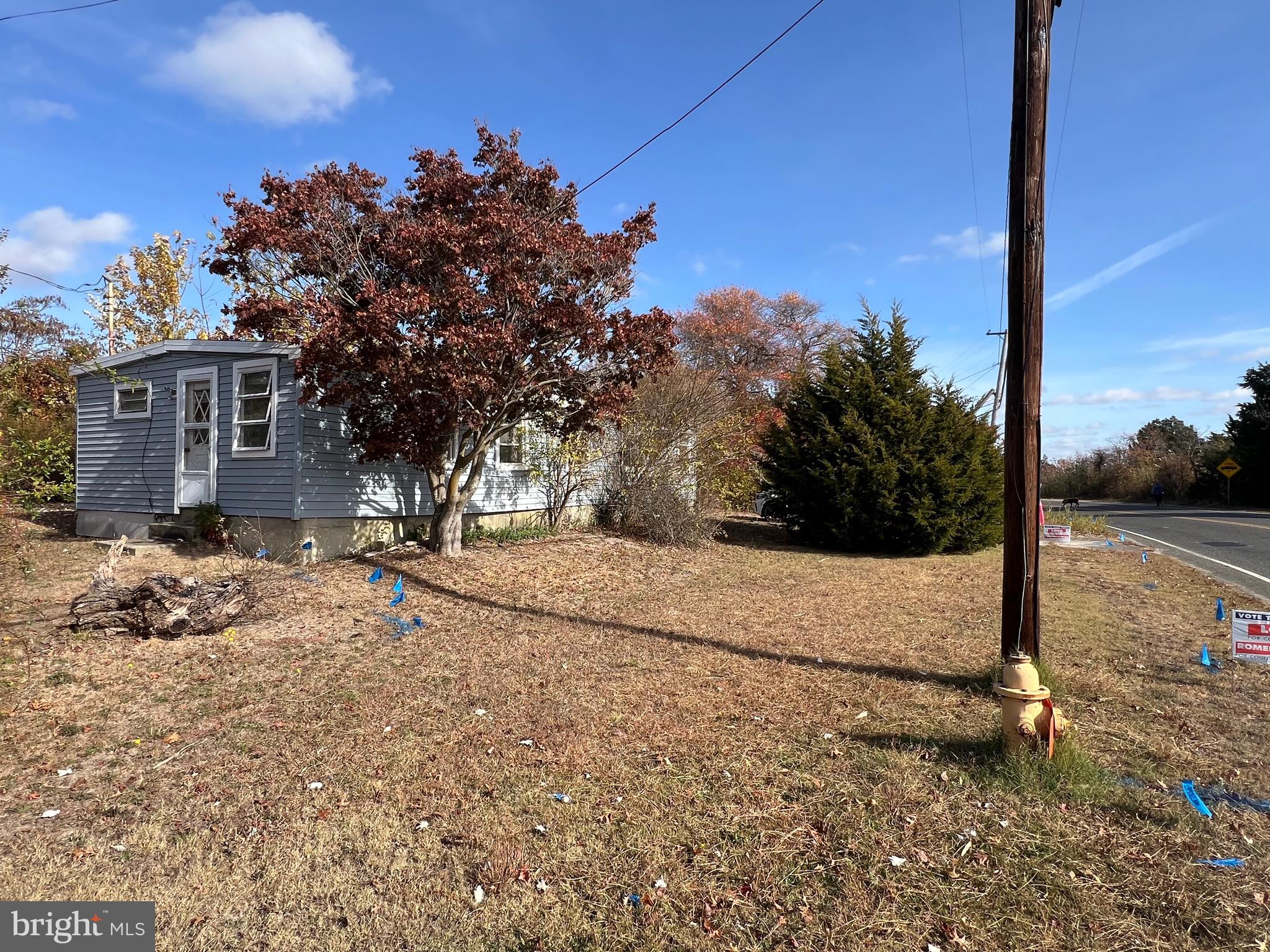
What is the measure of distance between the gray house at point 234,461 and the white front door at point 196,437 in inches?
0.8

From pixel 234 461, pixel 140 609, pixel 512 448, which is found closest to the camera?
pixel 140 609

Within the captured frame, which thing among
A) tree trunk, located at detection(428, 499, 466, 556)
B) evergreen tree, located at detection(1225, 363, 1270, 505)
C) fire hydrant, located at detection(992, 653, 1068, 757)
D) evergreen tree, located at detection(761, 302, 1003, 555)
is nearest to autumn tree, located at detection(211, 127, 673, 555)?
tree trunk, located at detection(428, 499, 466, 556)

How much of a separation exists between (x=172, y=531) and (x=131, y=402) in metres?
2.75

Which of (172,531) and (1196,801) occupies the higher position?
(172,531)

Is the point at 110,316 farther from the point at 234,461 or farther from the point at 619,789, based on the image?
the point at 619,789

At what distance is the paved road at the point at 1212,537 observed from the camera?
1209 cm

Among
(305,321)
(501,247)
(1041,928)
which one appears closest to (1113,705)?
(1041,928)

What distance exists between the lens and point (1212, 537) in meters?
18.0

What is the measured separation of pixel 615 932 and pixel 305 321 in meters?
9.78

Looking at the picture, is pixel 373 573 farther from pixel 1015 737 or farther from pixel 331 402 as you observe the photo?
pixel 1015 737

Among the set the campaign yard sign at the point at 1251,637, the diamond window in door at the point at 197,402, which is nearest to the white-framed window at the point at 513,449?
the diamond window in door at the point at 197,402

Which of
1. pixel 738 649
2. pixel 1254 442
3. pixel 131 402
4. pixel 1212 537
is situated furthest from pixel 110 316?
pixel 1254 442

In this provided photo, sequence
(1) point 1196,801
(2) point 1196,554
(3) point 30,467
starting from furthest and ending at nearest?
1. (2) point 1196,554
2. (3) point 30,467
3. (1) point 1196,801

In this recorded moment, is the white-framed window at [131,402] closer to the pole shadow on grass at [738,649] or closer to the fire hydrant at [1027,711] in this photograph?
the pole shadow on grass at [738,649]
